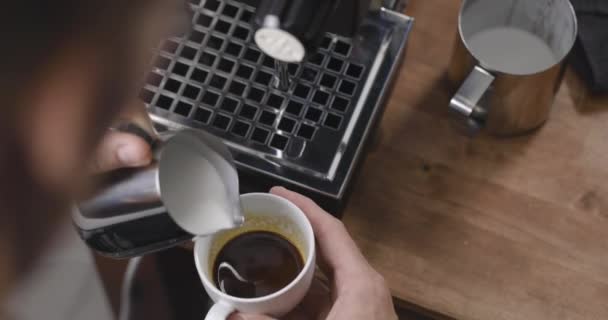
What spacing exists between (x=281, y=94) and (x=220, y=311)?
21cm

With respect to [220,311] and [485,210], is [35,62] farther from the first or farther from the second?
[485,210]

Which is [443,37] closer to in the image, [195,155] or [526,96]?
[526,96]

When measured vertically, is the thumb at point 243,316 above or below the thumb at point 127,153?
below

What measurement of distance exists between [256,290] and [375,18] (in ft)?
0.88

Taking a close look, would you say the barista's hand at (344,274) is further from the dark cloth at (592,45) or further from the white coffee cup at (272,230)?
the dark cloth at (592,45)

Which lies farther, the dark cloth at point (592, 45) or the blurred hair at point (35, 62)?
the dark cloth at point (592, 45)

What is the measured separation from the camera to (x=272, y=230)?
23.9 inches

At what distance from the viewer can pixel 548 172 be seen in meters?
0.73

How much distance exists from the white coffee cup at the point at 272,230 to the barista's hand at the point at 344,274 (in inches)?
0.8

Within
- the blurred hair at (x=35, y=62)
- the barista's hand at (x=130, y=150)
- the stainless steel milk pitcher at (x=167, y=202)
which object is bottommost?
the stainless steel milk pitcher at (x=167, y=202)

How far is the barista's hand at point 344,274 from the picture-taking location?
23.2 inches

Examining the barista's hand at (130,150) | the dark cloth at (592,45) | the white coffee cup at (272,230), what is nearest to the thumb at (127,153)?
the barista's hand at (130,150)

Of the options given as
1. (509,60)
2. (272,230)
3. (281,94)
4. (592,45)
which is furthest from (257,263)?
(592,45)

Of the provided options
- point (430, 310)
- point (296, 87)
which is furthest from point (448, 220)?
point (296, 87)
